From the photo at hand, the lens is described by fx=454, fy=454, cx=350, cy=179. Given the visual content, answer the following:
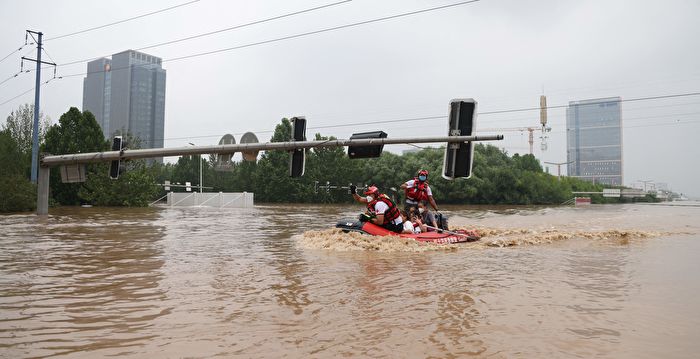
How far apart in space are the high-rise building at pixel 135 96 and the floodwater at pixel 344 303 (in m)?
48.5

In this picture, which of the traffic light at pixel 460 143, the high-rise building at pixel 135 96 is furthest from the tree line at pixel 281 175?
the traffic light at pixel 460 143

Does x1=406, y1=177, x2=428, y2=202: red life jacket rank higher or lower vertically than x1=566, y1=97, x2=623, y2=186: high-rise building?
lower

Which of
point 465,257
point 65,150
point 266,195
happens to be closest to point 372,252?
point 465,257

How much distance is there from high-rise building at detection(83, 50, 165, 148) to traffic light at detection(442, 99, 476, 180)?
4924cm

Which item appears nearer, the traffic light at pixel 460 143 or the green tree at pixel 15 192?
the traffic light at pixel 460 143

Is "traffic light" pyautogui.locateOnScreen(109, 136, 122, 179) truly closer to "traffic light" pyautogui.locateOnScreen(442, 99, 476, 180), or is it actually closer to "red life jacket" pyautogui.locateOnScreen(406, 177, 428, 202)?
"red life jacket" pyautogui.locateOnScreen(406, 177, 428, 202)

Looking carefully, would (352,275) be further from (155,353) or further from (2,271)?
(2,271)

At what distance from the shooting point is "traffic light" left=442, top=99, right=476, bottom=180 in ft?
39.1

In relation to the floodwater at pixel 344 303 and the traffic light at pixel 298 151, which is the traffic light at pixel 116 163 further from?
the traffic light at pixel 298 151

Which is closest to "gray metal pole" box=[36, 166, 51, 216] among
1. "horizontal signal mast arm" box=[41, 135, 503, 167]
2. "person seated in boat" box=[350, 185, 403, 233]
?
"horizontal signal mast arm" box=[41, 135, 503, 167]

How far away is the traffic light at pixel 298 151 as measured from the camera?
45.2 feet

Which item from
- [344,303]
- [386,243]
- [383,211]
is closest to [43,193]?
[383,211]

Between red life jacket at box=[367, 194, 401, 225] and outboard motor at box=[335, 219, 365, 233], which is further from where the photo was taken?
outboard motor at box=[335, 219, 365, 233]

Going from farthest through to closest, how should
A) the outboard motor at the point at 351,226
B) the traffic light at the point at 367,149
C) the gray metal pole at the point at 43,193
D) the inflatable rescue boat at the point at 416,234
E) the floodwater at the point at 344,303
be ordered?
the gray metal pole at the point at 43,193 < the traffic light at the point at 367,149 < the outboard motor at the point at 351,226 < the inflatable rescue boat at the point at 416,234 < the floodwater at the point at 344,303
